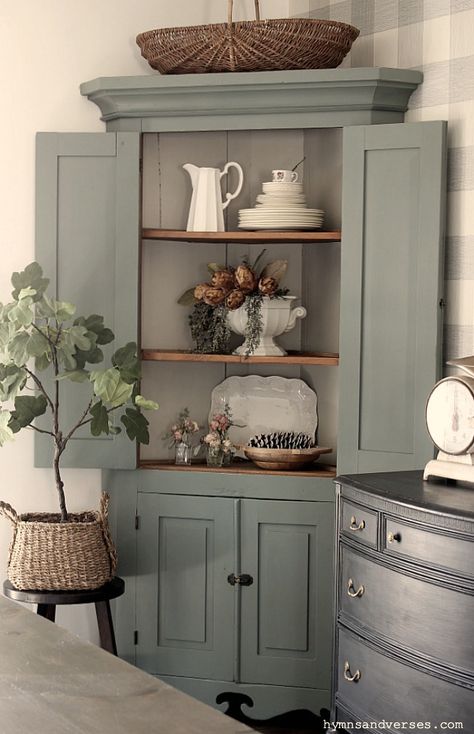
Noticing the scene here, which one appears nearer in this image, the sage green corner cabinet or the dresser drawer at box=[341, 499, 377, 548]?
the dresser drawer at box=[341, 499, 377, 548]

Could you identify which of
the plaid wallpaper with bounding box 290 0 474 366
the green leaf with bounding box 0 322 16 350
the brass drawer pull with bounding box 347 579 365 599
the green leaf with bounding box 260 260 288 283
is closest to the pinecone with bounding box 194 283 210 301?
the green leaf with bounding box 260 260 288 283

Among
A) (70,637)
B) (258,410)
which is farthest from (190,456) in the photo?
(70,637)

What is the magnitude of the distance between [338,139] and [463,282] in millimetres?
768

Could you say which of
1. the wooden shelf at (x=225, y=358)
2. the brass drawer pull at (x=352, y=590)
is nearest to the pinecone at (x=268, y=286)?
the wooden shelf at (x=225, y=358)

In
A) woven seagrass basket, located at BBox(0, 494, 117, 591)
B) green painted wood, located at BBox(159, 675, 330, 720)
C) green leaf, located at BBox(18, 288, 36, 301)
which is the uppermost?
green leaf, located at BBox(18, 288, 36, 301)

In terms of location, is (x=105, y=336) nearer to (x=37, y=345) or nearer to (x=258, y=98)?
(x=37, y=345)

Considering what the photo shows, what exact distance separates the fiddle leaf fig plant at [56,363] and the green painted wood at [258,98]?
678 millimetres

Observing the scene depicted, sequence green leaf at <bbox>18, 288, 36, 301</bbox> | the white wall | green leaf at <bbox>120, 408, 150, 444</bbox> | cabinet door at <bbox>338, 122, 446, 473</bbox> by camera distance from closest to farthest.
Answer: green leaf at <bbox>18, 288, 36, 301</bbox> < cabinet door at <bbox>338, 122, 446, 473</bbox> < green leaf at <bbox>120, 408, 150, 444</bbox> < the white wall

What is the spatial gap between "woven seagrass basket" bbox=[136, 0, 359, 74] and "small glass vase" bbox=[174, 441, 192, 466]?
1.33 metres

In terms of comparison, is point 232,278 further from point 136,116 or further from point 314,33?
point 314,33

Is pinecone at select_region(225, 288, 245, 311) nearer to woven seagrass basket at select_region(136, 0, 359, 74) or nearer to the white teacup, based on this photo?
the white teacup

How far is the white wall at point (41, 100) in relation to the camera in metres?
3.60

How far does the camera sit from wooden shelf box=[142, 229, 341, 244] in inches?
138

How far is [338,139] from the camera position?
368cm
